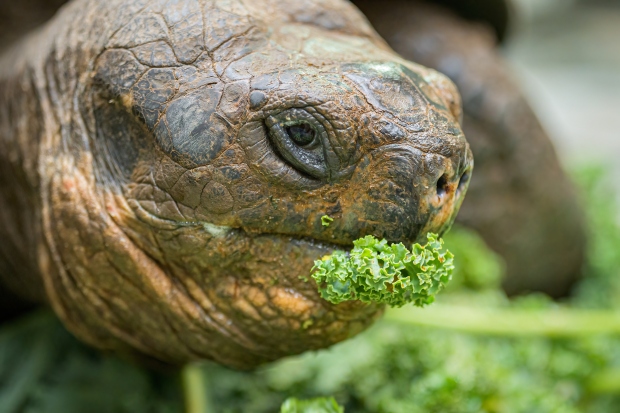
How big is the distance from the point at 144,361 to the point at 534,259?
2.07m

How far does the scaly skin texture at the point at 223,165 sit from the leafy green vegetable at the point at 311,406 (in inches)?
5.1

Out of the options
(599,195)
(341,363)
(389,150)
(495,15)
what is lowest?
(599,195)

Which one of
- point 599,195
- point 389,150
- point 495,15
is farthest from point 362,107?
point 599,195

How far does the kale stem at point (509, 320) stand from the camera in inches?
106

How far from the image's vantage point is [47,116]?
1751mm

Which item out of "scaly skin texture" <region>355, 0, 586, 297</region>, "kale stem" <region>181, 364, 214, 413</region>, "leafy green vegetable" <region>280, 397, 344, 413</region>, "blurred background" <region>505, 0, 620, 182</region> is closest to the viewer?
"leafy green vegetable" <region>280, 397, 344, 413</region>

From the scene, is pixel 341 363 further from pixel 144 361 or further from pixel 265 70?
pixel 265 70

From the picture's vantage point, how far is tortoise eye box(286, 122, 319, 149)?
144 cm

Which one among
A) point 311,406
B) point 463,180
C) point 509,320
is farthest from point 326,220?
point 509,320

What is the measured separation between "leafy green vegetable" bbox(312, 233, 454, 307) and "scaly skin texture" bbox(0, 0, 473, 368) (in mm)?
45

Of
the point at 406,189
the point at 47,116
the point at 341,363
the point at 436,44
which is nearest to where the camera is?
the point at 406,189

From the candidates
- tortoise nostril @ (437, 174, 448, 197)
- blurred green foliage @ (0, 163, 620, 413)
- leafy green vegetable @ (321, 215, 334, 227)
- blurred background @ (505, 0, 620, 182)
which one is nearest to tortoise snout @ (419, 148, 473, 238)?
tortoise nostril @ (437, 174, 448, 197)

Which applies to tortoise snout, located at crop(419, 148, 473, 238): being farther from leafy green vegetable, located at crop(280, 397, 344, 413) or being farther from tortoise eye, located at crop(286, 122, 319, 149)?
leafy green vegetable, located at crop(280, 397, 344, 413)

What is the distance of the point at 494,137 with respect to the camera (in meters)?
3.00
